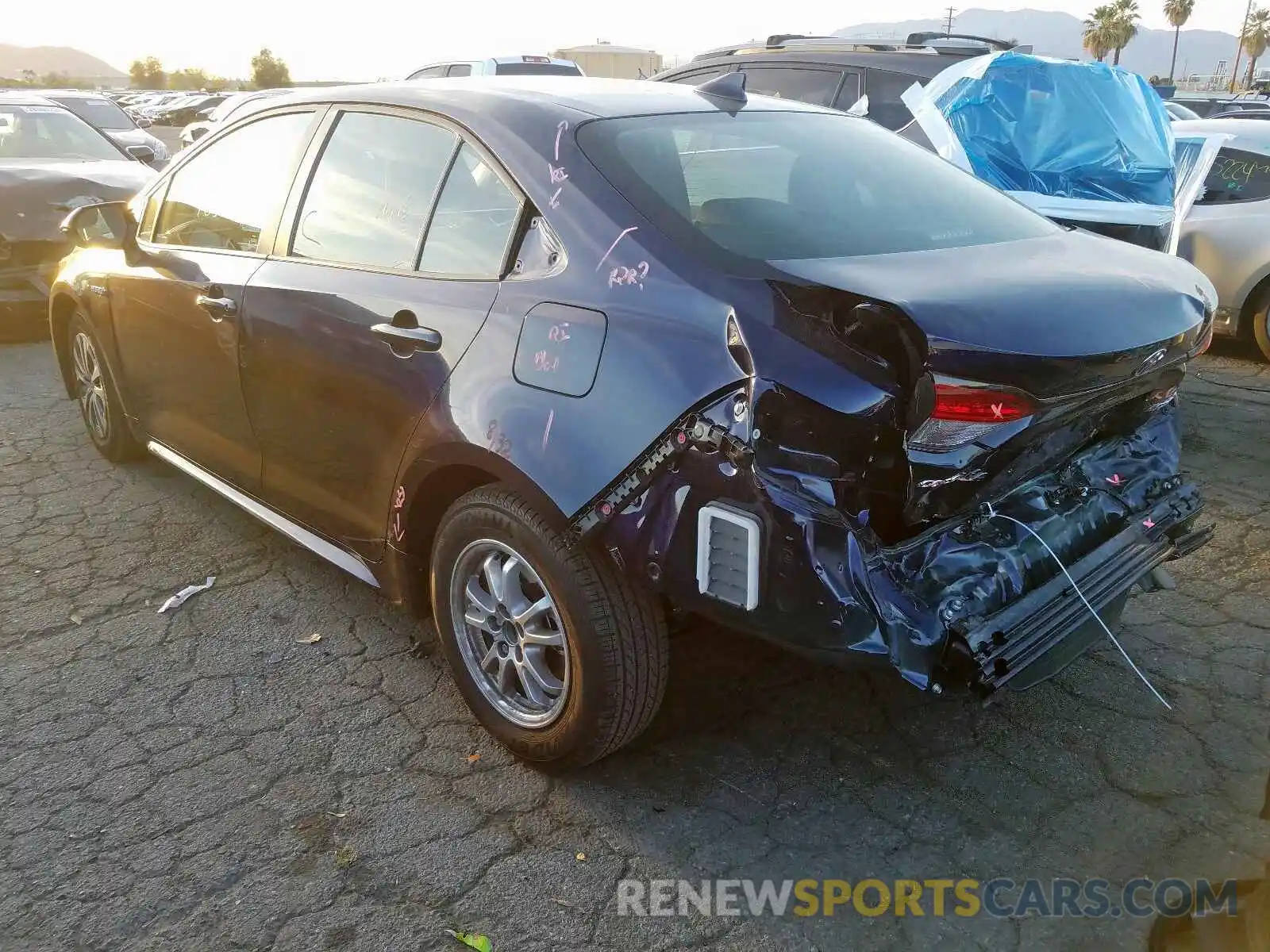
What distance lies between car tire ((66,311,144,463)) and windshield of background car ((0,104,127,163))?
13.4 feet

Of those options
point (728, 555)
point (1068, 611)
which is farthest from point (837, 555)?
point (1068, 611)

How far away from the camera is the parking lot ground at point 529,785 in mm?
2240

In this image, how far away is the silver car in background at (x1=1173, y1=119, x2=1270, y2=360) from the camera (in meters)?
6.24

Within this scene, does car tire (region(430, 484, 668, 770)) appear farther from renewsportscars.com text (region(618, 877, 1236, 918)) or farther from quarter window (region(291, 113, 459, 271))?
quarter window (region(291, 113, 459, 271))

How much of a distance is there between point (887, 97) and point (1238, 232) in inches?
93.0

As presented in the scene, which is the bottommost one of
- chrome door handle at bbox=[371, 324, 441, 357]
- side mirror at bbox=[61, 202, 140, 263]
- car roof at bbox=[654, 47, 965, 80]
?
chrome door handle at bbox=[371, 324, 441, 357]

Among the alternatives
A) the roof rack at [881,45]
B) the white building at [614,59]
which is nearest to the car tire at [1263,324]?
the roof rack at [881,45]

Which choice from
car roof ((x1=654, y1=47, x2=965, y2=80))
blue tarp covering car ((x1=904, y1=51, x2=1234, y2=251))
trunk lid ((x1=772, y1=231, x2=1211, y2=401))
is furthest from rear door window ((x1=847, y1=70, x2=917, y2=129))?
trunk lid ((x1=772, y1=231, x2=1211, y2=401))

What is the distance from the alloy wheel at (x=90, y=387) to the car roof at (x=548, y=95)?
2.08m

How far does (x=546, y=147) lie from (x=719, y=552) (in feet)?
3.81

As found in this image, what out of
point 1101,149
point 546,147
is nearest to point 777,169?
point 546,147

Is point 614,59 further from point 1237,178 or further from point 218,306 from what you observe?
point 218,306

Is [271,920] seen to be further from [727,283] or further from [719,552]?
[727,283]

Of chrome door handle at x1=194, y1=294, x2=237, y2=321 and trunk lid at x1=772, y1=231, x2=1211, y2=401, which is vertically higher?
trunk lid at x1=772, y1=231, x2=1211, y2=401
